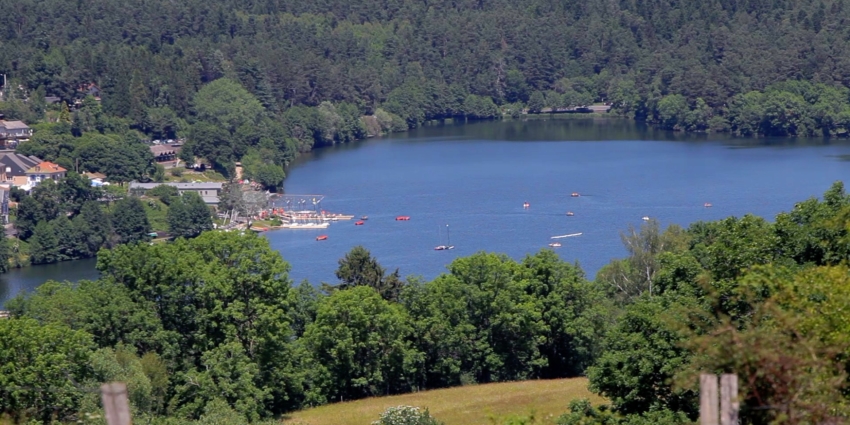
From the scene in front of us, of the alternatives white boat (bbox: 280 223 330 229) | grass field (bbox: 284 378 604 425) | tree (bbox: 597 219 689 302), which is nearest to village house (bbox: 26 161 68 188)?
white boat (bbox: 280 223 330 229)

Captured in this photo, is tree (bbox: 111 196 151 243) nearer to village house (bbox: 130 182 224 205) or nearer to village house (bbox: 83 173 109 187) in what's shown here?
village house (bbox: 130 182 224 205)

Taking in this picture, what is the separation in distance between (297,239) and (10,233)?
1148cm

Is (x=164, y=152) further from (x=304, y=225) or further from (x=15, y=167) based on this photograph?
(x=304, y=225)

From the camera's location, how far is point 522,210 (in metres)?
57.4

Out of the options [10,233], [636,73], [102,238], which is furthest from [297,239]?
[636,73]

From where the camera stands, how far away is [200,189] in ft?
199

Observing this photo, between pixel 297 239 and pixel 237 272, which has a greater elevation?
pixel 237 272

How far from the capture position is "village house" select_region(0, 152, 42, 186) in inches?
2343

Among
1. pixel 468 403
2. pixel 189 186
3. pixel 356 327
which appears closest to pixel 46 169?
pixel 189 186

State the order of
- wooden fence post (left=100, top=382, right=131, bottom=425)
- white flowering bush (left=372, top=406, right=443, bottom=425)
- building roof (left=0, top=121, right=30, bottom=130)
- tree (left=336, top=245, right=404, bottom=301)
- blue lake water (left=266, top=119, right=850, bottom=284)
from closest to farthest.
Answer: wooden fence post (left=100, top=382, right=131, bottom=425) < white flowering bush (left=372, top=406, right=443, bottom=425) < tree (left=336, top=245, right=404, bottom=301) < blue lake water (left=266, top=119, right=850, bottom=284) < building roof (left=0, top=121, right=30, bottom=130)

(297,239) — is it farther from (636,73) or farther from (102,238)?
(636,73)

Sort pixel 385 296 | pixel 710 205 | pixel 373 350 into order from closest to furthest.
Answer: pixel 373 350, pixel 385 296, pixel 710 205

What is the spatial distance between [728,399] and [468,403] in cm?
1636

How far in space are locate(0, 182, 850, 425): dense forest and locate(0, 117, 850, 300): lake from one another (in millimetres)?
16036
